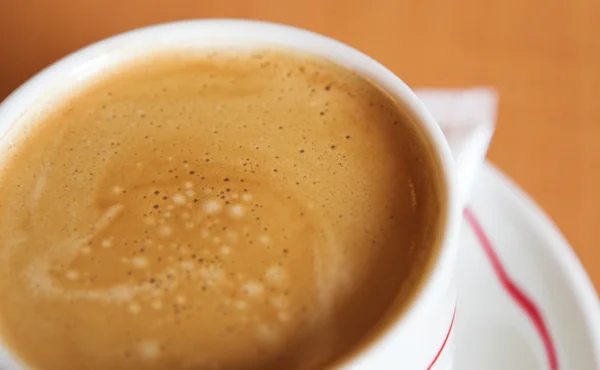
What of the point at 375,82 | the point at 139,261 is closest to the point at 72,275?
the point at 139,261

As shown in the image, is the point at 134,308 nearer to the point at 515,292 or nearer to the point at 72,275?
the point at 72,275

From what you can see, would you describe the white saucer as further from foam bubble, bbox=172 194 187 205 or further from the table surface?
foam bubble, bbox=172 194 187 205

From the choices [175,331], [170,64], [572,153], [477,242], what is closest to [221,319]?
[175,331]

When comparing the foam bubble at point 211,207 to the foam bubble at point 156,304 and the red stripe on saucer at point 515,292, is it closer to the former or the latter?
the foam bubble at point 156,304

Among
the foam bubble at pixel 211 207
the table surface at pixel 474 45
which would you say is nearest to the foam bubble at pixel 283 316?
the foam bubble at pixel 211 207

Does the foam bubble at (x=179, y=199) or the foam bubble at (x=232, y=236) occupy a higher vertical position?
the foam bubble at (x=179, y=199)

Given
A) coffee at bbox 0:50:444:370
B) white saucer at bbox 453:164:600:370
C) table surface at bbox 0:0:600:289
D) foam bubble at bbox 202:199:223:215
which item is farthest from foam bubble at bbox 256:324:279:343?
table surface at bbox 0:0:600:289

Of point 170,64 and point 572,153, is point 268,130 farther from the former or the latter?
point 572,153
